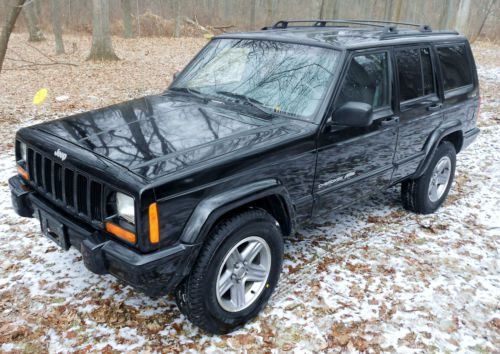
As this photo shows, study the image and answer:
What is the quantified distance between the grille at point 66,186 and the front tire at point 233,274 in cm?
73

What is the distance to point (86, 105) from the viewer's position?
9.16 metres

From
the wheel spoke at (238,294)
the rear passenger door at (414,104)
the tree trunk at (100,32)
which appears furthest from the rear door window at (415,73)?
the tree trunk at (100,32)

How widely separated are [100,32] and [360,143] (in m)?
12.3

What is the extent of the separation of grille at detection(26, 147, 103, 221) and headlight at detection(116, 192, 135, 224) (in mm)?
135

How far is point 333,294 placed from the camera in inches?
139

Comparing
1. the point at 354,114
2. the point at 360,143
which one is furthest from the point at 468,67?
the point at 354,114

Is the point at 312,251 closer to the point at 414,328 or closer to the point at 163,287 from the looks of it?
the point at 414,328

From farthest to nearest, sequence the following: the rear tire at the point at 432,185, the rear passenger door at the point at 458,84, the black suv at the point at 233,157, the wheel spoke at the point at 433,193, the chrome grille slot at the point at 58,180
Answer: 1. the wheel spoke at the point at 433,193
2. the rear tire at the point at 432,185
3. the rear passenger door at the point at 458,84
4. the chrome grille slot at the point at 58,180
5. the black suv at the point at 233,157

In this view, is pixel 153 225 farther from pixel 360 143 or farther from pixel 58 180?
pixel 360 143

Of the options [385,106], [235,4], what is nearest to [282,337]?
[385,106]

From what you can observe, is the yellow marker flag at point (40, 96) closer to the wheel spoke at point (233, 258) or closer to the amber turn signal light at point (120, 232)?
the amber turn signal light at point (120, 232)

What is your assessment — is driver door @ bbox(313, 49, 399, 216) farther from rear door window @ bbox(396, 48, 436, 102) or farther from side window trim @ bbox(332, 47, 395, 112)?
rear door window @ bbox(396, 48, 436, 102)

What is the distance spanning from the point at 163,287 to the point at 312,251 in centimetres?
196

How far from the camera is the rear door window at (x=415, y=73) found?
13.3ft
